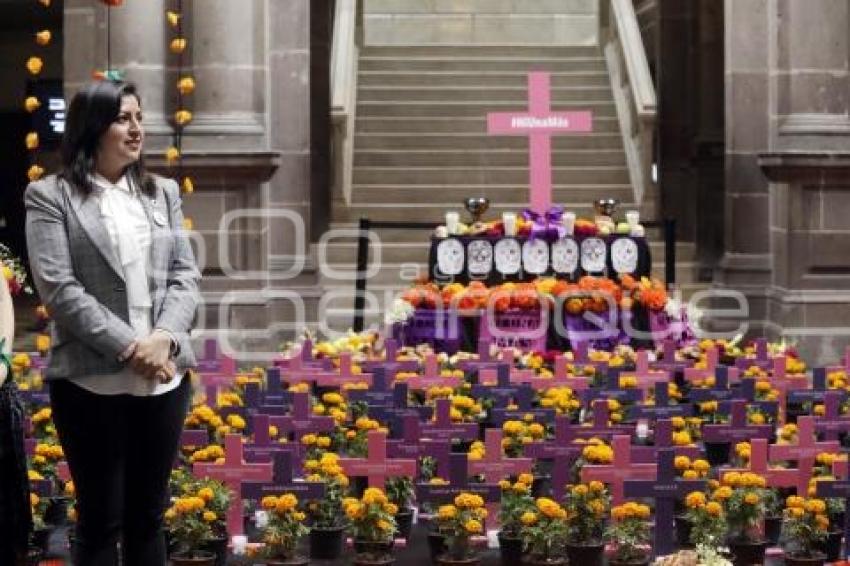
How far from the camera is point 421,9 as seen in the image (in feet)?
93.0

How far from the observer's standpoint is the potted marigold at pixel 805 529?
8.34 metres

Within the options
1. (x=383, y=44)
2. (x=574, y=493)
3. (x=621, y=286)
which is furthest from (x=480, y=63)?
(x=574, y=493)

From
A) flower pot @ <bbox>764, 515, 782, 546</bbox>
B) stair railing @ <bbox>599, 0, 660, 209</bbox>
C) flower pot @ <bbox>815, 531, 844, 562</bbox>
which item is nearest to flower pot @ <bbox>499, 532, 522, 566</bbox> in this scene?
flower pot @ <bbox>764, 515, 782, 546</bbox>

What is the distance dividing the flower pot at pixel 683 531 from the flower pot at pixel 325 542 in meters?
1.57

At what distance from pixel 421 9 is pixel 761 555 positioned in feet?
67.8

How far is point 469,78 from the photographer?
24.3 metres

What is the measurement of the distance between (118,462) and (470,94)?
1776 cm

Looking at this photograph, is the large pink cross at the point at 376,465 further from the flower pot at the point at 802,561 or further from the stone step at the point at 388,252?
the stone step at the point at 388,252

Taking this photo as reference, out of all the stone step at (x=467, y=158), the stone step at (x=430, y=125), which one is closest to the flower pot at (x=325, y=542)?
the stone step at (x=467, y=158)

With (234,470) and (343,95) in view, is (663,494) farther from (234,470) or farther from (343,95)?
(343,95)

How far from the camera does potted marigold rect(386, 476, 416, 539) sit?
902cm

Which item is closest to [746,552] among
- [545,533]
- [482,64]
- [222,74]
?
[545,533]

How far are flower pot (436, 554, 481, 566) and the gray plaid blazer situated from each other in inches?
86.0

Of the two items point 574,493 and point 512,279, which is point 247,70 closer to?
point 512,279
